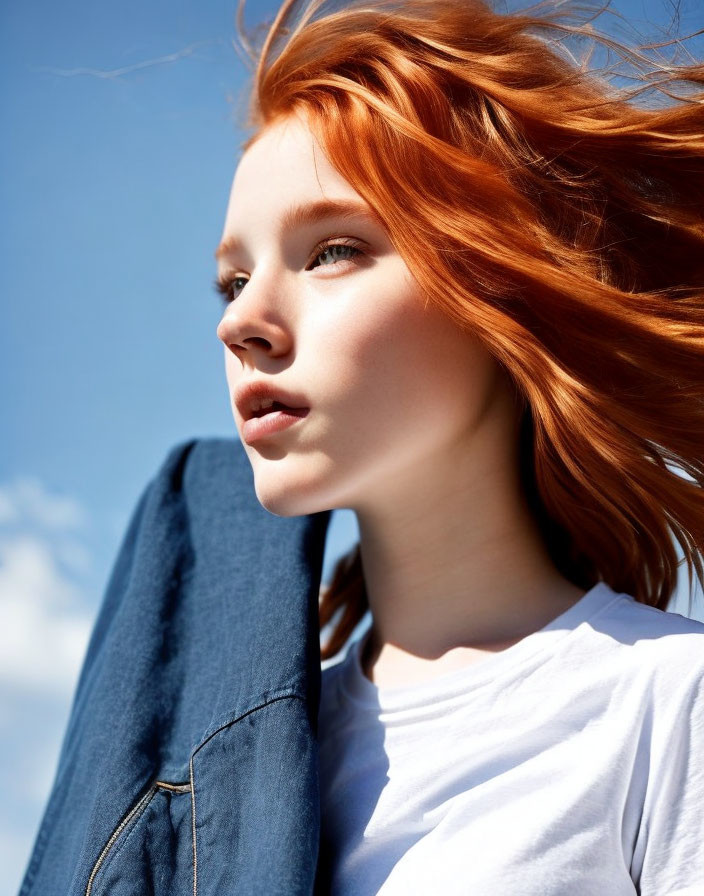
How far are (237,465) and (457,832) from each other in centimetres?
65

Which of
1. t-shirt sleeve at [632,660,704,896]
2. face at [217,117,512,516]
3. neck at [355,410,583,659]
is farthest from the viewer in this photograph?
neck at [355,410,583,659]

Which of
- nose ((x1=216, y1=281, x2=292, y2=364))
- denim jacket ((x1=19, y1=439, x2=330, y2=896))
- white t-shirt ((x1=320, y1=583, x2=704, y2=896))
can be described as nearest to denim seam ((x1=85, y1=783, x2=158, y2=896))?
denim jacket ((x1=19, y1=439, x2=330, y2=896))

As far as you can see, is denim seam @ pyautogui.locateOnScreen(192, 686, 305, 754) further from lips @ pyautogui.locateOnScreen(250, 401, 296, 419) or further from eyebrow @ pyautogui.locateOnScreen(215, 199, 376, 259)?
eyebrow @ pyautogui.locateOnScreen(215, 199, 376, 259)

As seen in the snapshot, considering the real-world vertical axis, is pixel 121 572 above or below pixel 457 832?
above

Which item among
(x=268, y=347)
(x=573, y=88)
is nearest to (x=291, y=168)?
(x=268, y=347)

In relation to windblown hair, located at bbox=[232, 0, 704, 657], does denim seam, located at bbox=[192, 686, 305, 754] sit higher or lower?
lower

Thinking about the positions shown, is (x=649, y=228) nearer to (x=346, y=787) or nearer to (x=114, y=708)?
(x=346, y=787)

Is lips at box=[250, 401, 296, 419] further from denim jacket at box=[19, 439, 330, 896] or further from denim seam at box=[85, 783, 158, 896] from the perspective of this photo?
denim seam at box=[85, 783, 158, 896]

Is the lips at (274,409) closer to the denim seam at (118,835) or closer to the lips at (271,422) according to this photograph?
the lips at (271,422)

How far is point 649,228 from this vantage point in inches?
40.2

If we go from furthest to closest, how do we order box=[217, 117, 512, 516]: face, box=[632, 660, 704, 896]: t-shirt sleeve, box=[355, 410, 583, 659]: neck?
box=[355, 410, 583, 659]: neck, box=[217, 117, 512, 516]: face, box=[632, 660, 704, 896]: t-shirt sleeve

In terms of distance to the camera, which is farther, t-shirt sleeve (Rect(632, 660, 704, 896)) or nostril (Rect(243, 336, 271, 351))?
nostril (Rect(243, 336, 271, 351))

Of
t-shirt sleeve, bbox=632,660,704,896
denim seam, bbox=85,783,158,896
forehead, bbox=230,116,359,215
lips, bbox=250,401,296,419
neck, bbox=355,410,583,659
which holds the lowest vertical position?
t-shirt sleeve, bbox=632,660,704,896

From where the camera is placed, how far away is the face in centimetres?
92
